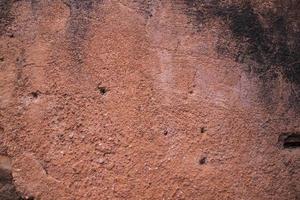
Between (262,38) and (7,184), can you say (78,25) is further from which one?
(262,38)

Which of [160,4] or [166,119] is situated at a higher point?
[160,4]

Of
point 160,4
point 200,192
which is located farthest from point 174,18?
point 200,192

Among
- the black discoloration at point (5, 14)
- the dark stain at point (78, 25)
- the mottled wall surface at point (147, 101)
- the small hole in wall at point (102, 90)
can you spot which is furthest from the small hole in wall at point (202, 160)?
the black discoloration at point (5, 14)

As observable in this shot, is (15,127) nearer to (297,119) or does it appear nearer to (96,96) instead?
(96,96)

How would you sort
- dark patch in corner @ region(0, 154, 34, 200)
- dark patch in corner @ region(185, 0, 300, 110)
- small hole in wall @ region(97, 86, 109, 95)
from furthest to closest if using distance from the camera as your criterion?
dark patch in corner @ region(185, 0, 300, 110) < small hole in wall @ region(97, 86, 109, 95) < dark patch in corner @ region(0, 154, 34, 200)

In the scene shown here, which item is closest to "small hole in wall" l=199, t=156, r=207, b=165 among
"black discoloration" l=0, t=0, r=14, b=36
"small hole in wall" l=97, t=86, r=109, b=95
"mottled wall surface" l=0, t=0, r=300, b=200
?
"mottled wall surface" l=0, t=0, r=300, b=200

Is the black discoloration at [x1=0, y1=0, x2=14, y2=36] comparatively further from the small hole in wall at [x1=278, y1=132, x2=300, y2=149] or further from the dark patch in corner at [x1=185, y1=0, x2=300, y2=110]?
the small hole in wall at [x1=278, y1=132, x2=300, y2=149]

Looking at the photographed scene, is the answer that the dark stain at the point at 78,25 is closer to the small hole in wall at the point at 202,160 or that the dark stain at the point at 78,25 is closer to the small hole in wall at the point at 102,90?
the small hole in wall at the point at 102,90
